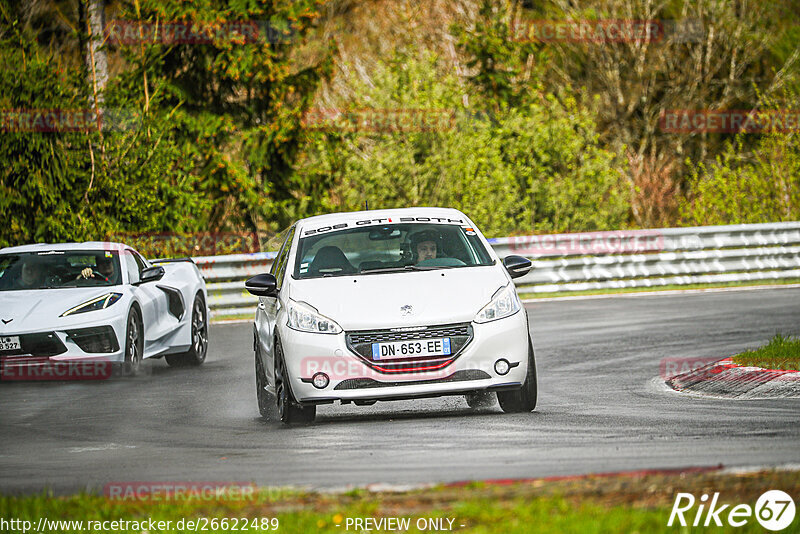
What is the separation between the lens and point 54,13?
42156 millimetres

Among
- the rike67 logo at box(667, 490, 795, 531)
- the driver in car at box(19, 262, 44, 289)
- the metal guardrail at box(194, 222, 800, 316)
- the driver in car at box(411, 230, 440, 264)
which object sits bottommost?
the metal guardrail at box(194, 222, 800, 316)

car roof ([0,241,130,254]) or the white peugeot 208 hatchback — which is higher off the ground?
the white peugeot 208 hatchback

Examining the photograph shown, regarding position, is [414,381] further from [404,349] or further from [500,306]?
[500,306]

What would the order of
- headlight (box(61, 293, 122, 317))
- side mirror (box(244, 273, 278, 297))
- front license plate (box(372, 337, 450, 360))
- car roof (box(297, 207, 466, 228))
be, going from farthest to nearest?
1. headlight (box(61, 293, 122, 317))
2. car roof (box(297, 207, 466, 228))
3. side mirror (box(244, 273, 278, 297))
4. front license plate (box(372, 337, 450, 360))

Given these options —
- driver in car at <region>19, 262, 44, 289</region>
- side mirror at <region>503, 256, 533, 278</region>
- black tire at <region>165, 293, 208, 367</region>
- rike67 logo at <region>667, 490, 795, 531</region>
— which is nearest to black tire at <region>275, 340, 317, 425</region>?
side mirror at <region>503, 256, 533, 278</region>

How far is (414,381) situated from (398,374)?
0.42ft

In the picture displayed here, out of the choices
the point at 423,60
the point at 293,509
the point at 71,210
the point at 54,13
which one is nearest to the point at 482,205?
the point at 423,60

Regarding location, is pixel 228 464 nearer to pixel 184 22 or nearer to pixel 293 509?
pixel 293 509

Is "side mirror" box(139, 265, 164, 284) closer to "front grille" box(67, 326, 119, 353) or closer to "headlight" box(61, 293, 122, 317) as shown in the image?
"headlight" box(61, 293, 122, 317)

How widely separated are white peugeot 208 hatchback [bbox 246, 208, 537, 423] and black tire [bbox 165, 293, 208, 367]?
5.48m

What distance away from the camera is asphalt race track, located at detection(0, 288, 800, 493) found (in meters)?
8.05

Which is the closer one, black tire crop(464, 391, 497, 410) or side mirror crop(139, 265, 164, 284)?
black tire crop(464, 391, 497, 410)

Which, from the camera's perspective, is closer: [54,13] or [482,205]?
→ [482,205]

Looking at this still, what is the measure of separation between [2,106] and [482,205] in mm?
11145
